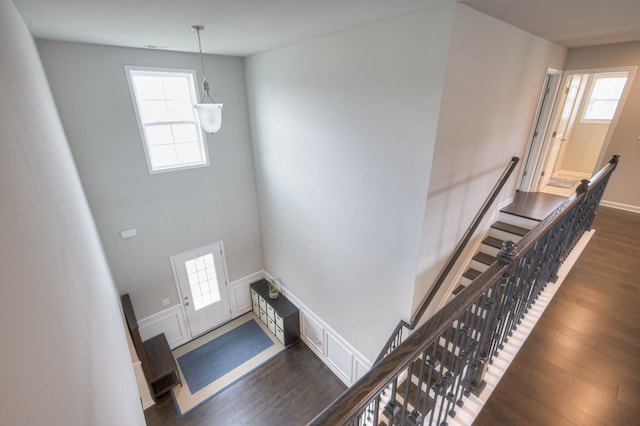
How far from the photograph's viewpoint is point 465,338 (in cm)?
156

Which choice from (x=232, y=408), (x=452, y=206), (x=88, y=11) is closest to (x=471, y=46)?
(x=452, y=206)

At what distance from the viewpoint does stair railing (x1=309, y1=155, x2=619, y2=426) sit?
0.93 meters

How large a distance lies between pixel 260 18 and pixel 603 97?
704 centimetres

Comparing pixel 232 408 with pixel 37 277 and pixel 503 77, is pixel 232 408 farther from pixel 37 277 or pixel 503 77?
pixel 503 77

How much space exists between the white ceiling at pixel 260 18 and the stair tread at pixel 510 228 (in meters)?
2.46

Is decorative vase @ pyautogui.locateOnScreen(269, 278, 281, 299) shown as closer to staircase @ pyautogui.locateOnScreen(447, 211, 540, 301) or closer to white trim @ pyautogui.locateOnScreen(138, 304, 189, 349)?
white trim @ pyautogui.locateOnScreen(138, 304, 189, 349)

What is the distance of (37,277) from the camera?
91 centimetres

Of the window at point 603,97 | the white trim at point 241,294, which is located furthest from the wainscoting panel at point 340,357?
the window at point 603,97

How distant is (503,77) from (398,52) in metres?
1.47

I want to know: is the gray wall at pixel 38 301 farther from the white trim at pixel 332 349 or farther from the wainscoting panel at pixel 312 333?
the wainscoting panel at pixel 312 333

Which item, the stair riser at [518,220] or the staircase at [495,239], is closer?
the staircase at [495,239]

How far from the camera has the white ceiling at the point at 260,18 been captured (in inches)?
88.0

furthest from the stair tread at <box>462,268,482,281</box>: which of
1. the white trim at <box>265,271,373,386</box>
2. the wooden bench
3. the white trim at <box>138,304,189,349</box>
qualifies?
the white trim at <box>138,304,189,349</box>

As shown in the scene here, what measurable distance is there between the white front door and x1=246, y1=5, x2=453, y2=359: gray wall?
143cm
